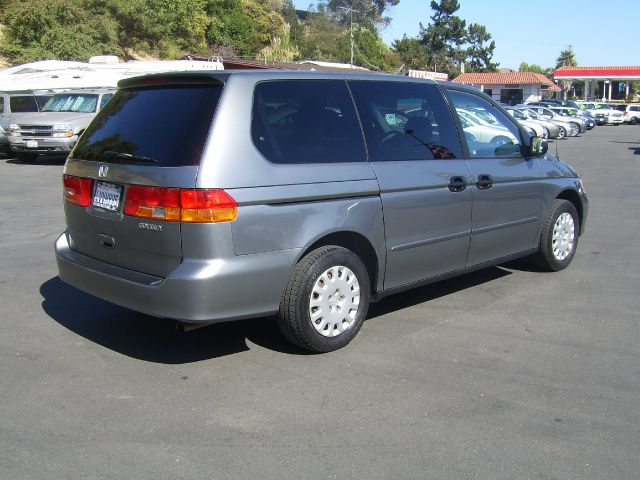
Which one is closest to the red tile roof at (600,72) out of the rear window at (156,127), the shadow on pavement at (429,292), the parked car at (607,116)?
the parked car at (607,116)

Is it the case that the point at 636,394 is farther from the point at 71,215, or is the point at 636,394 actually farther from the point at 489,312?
the point at 71,215

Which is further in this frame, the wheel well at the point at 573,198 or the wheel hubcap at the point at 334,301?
the wheel well at the point at 573,198

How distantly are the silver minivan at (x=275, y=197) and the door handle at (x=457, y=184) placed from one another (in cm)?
2

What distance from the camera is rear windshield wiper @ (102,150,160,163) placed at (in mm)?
4220

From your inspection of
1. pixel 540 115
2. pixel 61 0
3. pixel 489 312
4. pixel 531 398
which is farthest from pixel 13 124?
pixel 540 115

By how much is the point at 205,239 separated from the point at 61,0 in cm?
3816

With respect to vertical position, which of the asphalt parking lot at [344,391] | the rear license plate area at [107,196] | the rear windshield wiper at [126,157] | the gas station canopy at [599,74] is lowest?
the asphalt parking lot at [344,391]

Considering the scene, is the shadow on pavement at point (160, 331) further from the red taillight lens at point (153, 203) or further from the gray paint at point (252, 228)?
the red taillight lens at point (153, 203)

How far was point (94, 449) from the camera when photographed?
3.40 meters

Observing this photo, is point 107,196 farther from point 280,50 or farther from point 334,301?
point 280,50

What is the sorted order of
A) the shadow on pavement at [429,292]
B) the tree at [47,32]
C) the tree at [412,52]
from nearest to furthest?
the shadow on pavement at [429,292] → the tree at [47,32] → the tree at [412,52]

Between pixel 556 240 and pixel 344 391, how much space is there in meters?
3.58

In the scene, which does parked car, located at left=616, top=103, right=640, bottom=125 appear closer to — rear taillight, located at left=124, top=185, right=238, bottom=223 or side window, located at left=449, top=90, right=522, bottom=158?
side window, located at left=449, top=90, right=522, bottom=158

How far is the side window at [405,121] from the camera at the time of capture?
194 inches
